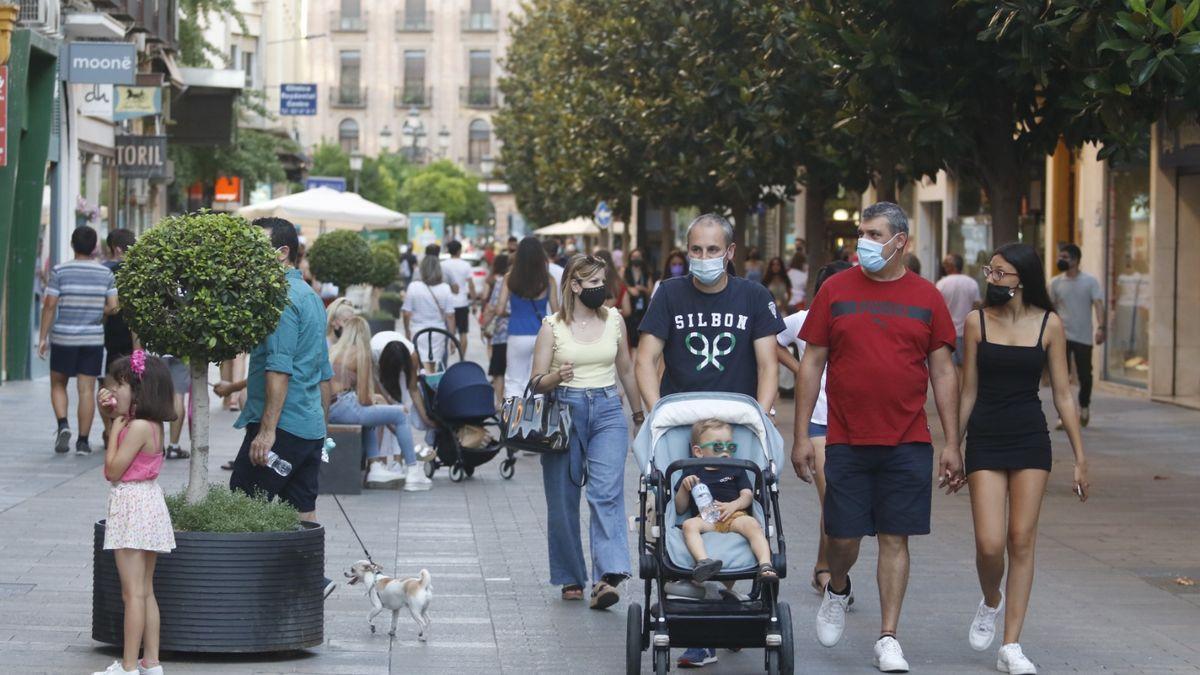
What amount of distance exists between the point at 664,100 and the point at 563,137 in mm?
12285

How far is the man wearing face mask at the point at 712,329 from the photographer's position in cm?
806

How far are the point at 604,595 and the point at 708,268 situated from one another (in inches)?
73.6

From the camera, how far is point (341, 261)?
1037 inches

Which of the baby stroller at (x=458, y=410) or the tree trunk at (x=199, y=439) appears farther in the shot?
the baby stroller at (x=458, y=410)

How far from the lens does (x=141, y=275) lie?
7.86 meters

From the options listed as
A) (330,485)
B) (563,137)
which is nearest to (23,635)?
(330,485)

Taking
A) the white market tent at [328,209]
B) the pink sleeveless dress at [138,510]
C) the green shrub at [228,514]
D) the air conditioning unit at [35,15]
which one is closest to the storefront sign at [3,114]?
the air conditioning unit at [35,15]

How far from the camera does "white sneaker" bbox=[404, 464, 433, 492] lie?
14211 millimetres

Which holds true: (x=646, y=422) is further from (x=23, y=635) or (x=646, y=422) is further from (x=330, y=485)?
(x=330, y=485)

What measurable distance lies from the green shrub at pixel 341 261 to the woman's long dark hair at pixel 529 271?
459 inches

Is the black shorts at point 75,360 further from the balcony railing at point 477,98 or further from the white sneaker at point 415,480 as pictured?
the balcony railing at point 477,98

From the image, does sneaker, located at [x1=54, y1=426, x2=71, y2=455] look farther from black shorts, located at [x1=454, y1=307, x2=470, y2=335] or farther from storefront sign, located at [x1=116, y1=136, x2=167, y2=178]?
storefront sign, located at [x1=116, y1=136, x2=167, y2=178]

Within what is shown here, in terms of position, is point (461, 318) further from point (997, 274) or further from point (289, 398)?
point (997, 274)

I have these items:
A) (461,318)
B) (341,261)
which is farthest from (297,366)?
(341,261)
